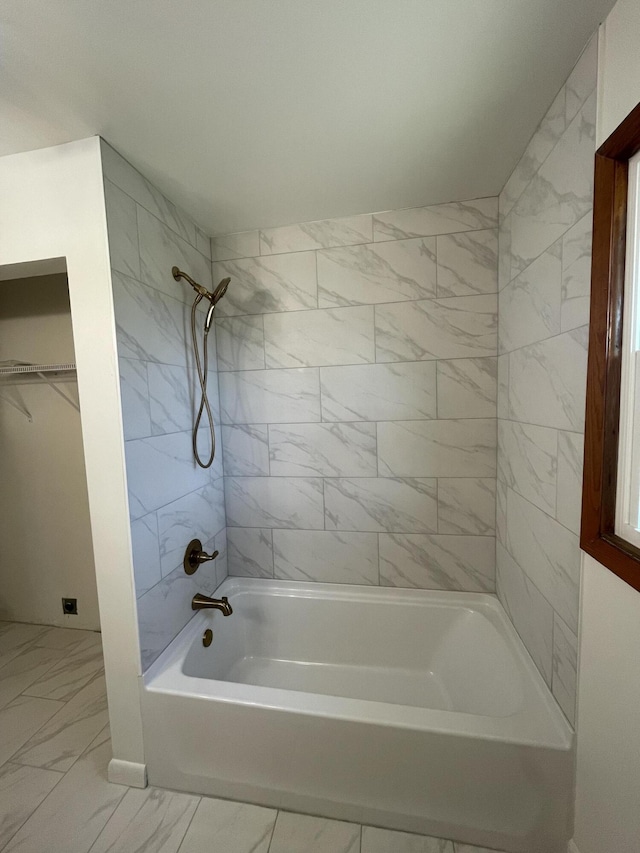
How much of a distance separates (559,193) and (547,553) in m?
1.11

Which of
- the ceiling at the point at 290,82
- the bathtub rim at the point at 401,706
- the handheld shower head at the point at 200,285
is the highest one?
the ceiling at the point at 290,82

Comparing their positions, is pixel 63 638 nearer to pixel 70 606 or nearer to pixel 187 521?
pixel 70 606

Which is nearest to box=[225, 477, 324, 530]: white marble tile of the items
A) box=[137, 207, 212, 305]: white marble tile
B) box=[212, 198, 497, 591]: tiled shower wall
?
box=[212, 198, 497, 591]: tiled shower wall

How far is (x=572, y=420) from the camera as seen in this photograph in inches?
38.2

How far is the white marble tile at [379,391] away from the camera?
1.70 metres

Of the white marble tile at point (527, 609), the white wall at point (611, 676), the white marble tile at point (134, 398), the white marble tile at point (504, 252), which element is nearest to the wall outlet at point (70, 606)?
the white marble tile at point (134, 398)

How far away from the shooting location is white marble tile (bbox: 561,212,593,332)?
0.89 m

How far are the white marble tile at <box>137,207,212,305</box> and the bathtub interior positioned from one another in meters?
1.51

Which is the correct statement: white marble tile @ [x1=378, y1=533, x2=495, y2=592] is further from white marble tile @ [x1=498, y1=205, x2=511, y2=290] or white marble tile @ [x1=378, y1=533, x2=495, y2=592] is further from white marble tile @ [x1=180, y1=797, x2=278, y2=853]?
white marble tile @ [x1=498, y1=205, x2=511, y2=290]

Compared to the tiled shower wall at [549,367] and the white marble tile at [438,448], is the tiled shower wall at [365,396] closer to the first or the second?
the white marble tile at [438,448]

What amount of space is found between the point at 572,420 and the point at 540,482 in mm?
297

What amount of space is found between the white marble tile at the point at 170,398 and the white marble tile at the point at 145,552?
0.34 m

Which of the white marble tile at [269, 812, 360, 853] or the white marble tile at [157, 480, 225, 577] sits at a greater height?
the white marble tile at [157, 480, 225, 577]

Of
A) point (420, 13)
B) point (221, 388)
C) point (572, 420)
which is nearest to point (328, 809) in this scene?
point (572, 420)
